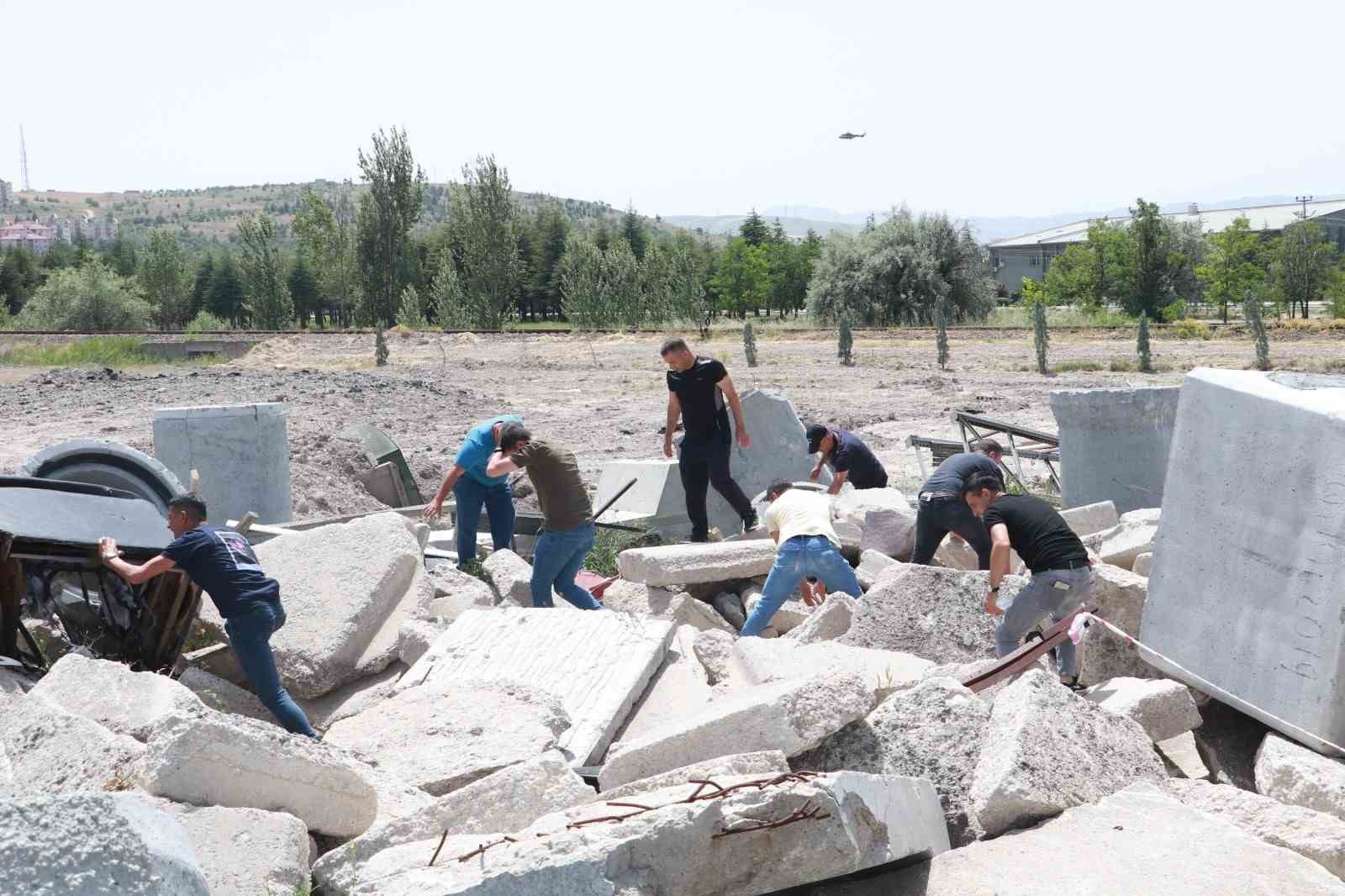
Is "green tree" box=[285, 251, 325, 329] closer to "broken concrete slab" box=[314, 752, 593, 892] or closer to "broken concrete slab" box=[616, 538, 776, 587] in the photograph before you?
"broken concrete slab" box=[616, 538, 776, 587]

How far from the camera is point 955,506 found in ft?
24.8

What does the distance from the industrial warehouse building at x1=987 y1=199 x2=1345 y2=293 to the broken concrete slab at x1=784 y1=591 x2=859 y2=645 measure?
83639 millimetres

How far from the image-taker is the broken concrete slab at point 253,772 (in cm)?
414

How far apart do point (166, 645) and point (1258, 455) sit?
5.05m

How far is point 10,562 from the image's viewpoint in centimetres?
559

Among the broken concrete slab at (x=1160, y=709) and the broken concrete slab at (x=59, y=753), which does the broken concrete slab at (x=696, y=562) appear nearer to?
the broken concrete slab at (x=1160, y=709)

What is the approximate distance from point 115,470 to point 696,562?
363 centimetres

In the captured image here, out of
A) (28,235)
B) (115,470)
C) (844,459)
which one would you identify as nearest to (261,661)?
(115,470)

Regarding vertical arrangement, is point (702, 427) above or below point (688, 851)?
above

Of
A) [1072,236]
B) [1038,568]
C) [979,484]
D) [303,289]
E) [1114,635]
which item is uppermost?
[1072,236]

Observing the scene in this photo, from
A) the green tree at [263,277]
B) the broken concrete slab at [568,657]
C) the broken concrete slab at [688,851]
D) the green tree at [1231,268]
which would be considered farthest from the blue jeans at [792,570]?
the green tree at [263,277]

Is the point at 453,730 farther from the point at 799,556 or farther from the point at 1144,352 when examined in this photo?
the point at 1144,352

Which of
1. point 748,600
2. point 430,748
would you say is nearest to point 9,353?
point 748,600

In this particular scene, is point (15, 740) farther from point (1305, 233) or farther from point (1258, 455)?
point (1305, 233)
